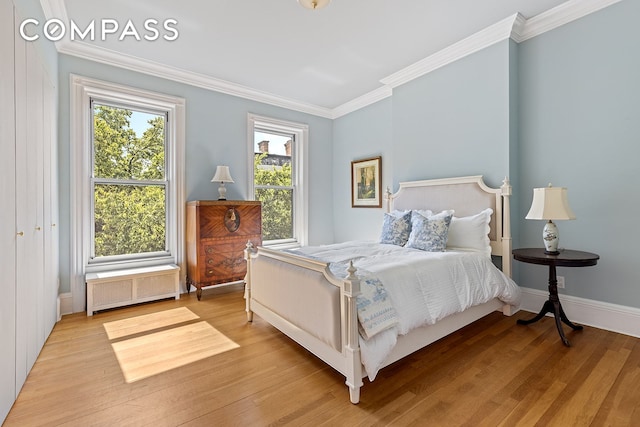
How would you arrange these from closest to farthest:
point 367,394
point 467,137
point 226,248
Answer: point 367,394 < point 467,137 < point 226,248

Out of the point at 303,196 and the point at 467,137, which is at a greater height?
the point at 467,137

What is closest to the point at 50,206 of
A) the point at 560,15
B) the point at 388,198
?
the point at 388,198

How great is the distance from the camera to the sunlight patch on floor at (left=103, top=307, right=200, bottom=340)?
8.90ft

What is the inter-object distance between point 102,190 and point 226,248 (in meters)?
1.52

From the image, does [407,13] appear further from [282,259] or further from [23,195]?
[23,195]

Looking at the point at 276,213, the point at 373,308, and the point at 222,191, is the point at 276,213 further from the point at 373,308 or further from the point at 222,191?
the point at 373,308

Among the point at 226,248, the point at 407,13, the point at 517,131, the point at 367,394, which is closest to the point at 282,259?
the point at 367,394

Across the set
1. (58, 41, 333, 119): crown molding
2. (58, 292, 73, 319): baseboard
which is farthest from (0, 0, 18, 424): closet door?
(58, 41, 333, 119): crown molding

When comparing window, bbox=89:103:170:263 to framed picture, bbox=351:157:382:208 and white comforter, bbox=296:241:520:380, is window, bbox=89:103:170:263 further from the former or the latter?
framed picture, bbox=351:157:382:208

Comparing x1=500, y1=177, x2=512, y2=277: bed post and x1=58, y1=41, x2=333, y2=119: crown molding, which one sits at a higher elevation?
x1=58, y1=41, x2=333, y2=119: crown molding

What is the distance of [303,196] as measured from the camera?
200 inches

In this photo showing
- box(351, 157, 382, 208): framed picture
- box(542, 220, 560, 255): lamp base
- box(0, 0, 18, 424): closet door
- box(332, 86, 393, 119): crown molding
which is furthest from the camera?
box(351, 157, 382, 208): framed picture

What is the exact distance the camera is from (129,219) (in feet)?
12.0

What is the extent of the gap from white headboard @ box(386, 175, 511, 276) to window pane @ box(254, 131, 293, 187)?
1943 millimetres
